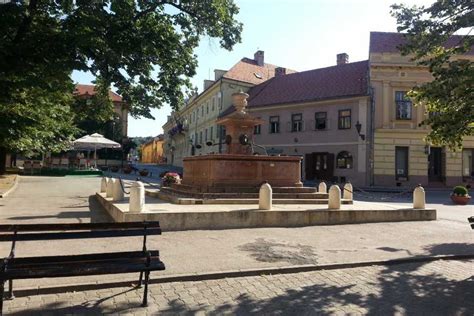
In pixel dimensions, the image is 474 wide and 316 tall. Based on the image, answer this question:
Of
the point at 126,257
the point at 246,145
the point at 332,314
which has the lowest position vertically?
the point at 332,314

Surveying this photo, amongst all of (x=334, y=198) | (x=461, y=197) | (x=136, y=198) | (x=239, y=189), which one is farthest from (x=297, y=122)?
(x=136, y=198)

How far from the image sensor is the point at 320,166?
3534cm

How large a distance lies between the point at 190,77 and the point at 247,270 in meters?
11.0

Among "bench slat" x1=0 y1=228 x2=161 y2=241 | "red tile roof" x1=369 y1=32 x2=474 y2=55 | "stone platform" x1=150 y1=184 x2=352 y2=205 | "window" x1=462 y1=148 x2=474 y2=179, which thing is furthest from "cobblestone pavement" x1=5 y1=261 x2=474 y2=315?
"red tile roof" x1=369 y1=32 x2=474 y2=55

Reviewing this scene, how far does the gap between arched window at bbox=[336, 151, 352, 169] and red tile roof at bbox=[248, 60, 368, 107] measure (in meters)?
4.62

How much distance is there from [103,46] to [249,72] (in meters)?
37.1

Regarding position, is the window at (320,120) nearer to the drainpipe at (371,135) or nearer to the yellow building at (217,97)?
the drainpipe at (371,135)

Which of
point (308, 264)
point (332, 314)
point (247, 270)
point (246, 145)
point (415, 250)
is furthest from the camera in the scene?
point (246, 145)

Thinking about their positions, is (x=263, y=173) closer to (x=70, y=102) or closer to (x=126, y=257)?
(x=126, y=257)

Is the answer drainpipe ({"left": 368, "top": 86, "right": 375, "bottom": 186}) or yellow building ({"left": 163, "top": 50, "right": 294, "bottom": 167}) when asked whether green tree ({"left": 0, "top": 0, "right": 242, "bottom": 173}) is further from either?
yellow building ({"left": 163, "top": 50, "right": 294, "bottom": 167})

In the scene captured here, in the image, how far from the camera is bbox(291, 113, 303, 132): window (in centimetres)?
3722

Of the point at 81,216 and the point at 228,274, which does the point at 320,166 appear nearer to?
the point at 81,216

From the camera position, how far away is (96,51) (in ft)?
38.5

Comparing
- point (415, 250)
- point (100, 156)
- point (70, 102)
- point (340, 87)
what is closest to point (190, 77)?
point (70, 102)
